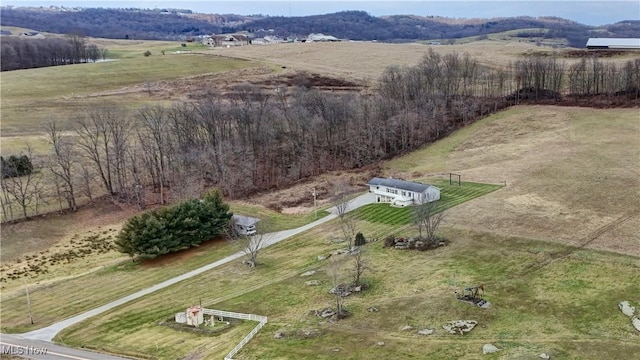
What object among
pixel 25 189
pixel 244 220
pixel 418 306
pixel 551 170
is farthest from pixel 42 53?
pixel 418 306

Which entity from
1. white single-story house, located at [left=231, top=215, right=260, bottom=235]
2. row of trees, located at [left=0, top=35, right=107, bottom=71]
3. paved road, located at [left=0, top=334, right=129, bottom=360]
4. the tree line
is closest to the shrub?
white single-story house, located at [left=231, top=215, right=260, bottom=235]

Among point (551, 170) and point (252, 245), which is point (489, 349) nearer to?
point (252, 245)

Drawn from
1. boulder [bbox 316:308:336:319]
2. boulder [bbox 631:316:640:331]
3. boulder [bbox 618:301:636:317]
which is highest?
boulder [bbox 618:301:636:317]

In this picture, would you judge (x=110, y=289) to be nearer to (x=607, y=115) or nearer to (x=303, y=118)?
(x=303, y=118)

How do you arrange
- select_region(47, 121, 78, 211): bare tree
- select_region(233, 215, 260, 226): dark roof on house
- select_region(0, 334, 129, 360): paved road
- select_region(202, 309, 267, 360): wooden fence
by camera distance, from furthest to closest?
select_region(47, 121, 78, 211): bare tree < select_region(233, 215, 260, 226): dark roof on house < select_region(0, 334, 129, 360): paved road < select_region(202, 309, 267, 360): wooden fence

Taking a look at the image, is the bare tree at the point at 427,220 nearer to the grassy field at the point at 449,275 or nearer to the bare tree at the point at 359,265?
the grassy field at the point at 449,275

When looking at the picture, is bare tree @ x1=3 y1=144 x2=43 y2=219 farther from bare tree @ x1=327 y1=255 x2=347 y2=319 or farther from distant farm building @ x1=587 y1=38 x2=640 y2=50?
distant farm building @ x1=587 y1=38 x2=640 y2=50
